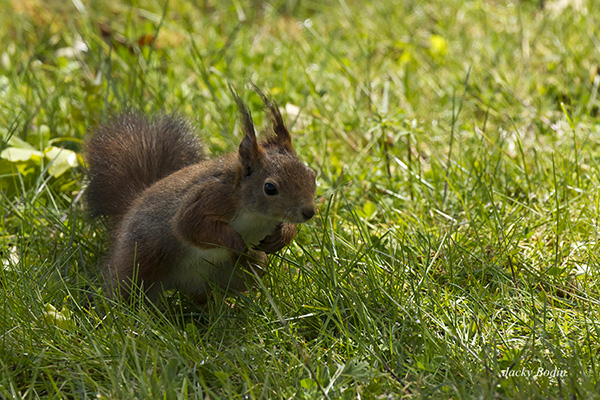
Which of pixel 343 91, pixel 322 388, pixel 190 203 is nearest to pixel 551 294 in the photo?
pixel 322 388

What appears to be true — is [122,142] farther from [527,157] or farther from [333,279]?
[527,157]

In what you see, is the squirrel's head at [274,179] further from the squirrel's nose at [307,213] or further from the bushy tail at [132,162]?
the bushy tail at [132,162]

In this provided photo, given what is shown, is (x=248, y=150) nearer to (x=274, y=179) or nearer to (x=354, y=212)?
(x=274, y=179)

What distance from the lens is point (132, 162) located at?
238 cm

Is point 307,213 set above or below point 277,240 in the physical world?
above

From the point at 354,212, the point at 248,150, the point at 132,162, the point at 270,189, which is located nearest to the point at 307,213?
the point at 270,189

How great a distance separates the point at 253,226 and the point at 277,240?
81 millimetres

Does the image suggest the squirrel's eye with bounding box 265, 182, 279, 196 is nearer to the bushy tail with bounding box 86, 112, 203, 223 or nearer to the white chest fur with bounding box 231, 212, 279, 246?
the white chest fur with bounding box 231, 212, 279, 246

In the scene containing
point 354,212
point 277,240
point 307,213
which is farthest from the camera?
point 354,212

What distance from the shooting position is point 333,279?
190 cm

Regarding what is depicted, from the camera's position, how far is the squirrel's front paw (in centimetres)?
202

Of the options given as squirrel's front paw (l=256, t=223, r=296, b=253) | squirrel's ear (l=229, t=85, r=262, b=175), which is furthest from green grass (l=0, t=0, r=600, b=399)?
squirrel's ear (l=229, t=85, r=262, b=175)

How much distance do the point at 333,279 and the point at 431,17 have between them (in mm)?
2919

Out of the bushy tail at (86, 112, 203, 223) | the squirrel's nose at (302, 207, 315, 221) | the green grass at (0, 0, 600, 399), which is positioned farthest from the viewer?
the bushy tail at (86, 112, 203, 223)
